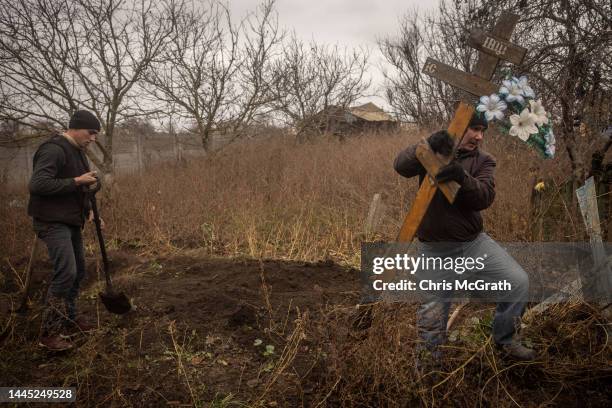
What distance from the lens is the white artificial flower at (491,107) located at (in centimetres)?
248

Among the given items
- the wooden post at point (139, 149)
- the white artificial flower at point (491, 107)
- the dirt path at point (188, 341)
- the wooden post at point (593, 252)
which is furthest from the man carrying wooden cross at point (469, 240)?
the wooden post at point (139, 149)

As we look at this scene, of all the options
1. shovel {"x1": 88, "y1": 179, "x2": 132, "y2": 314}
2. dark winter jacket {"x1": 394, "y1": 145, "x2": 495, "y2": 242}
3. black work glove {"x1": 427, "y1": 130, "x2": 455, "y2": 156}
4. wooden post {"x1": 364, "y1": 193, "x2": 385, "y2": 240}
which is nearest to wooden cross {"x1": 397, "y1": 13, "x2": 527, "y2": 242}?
black work glove {"x1": 427, "y1": 130, "x2": 455, "y2": 156}

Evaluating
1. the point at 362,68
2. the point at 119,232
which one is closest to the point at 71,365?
the point at 119,232

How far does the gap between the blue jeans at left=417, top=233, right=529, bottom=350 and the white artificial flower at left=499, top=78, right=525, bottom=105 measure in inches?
33.9

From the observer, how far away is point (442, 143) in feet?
8.29

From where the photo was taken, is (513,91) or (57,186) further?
(57,186)

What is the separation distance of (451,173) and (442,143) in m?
0.18

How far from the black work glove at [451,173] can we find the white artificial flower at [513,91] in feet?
1.59

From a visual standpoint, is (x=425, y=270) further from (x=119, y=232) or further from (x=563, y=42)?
(x=119, y=232)

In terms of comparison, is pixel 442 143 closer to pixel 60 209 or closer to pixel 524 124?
pixel 524 124

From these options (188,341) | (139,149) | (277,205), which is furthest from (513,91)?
(139,149)

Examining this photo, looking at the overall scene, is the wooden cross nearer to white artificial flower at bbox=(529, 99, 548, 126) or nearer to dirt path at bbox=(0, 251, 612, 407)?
white artificial flower at bbox=(529, 99, 548, 126)

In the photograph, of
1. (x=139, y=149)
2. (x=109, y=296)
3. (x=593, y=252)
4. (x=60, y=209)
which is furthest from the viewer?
(x=139, y=149)
